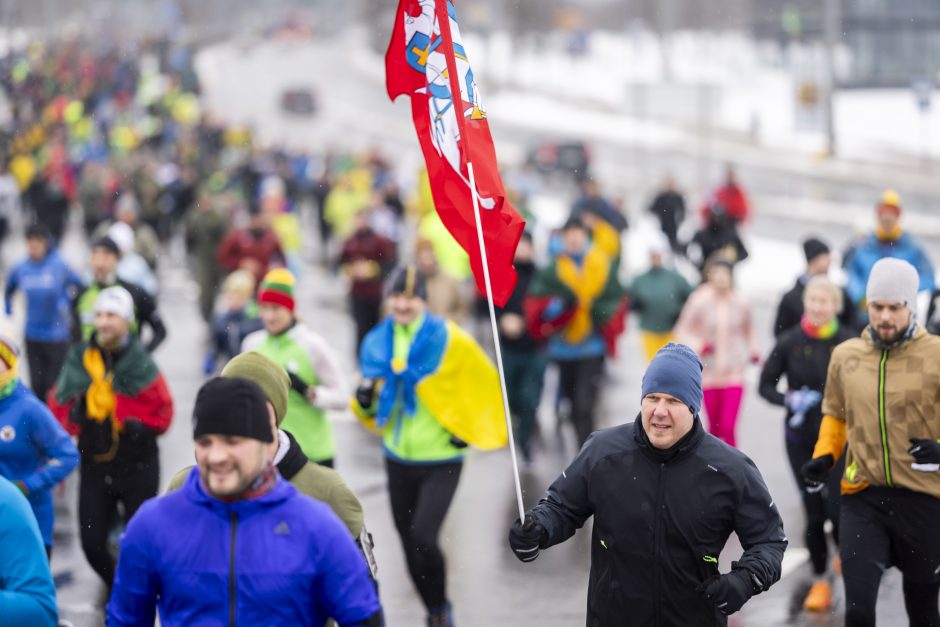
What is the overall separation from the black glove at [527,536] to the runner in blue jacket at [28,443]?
2556 mm

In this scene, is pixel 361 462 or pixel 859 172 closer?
pixel 361 462

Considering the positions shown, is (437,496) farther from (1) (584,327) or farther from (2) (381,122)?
(2) (381,122)

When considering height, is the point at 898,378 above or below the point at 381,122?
below

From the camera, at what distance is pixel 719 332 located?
11.4 metres

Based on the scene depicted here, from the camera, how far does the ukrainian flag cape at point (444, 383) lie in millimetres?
8352

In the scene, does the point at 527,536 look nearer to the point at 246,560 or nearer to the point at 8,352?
the point at 246,560

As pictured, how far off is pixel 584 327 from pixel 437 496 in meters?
4.23

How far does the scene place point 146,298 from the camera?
1118 cm

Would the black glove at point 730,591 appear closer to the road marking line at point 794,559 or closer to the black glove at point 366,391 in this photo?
the black glove at point 366,391

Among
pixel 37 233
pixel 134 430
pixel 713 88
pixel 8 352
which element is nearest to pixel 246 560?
pixel 8 352

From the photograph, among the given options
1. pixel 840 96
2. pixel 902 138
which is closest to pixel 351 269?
pixel 902 138

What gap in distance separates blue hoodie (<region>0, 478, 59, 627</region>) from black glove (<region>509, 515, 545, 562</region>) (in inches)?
56.5

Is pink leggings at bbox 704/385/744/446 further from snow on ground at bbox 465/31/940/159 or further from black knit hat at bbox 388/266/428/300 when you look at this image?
snow on ground at bbox 465/31/940/159

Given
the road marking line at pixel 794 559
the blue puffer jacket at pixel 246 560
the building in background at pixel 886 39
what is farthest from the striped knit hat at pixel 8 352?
the building in background at pixel 886 39
